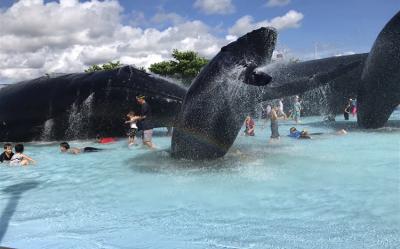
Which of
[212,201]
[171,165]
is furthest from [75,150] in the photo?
[212,201]

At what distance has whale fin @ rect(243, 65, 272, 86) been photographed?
9.15 m

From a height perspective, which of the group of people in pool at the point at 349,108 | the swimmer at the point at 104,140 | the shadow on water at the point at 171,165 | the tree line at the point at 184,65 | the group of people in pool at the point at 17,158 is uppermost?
the tree line at the point at 184,65

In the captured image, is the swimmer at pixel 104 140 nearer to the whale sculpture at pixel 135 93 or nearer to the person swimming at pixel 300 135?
the whale sculpture at pixel 135 93

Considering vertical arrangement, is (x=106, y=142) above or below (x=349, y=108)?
below

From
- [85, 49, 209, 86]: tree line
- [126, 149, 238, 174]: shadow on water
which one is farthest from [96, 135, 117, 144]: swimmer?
[85, 49, 209, 86]: tree line

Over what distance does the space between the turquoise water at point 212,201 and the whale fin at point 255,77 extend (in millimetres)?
1853

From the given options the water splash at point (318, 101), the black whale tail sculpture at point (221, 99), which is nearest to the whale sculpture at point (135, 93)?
the black whale tail sculpture at point (221, 99)

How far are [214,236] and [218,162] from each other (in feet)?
15.1

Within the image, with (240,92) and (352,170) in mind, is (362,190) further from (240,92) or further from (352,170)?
(240,92)

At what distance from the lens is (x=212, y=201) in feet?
23.1

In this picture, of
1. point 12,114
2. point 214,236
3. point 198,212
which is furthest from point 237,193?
point 12,114

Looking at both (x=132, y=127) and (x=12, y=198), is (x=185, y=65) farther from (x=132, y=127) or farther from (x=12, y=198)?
(x=12, y=198)

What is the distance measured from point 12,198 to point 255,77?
17.6 ft

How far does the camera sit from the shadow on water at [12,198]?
252 inches
